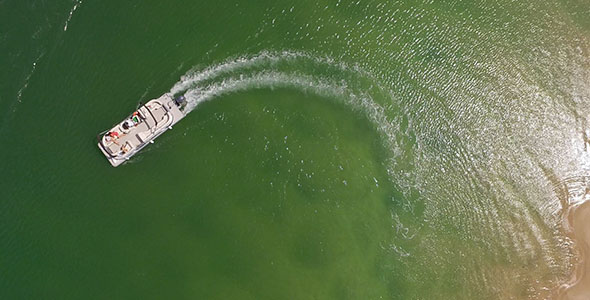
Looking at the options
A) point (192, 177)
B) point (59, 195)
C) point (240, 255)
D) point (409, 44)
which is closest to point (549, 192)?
point (409, 44)

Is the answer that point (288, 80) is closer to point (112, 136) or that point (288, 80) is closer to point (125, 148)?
point (125, 148)

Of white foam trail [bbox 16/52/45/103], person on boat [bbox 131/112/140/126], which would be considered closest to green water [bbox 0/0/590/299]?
white foam trail [bbox 16/52/45/103]

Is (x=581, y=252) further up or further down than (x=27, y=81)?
further down

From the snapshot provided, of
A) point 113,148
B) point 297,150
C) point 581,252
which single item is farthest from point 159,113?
point 581,252

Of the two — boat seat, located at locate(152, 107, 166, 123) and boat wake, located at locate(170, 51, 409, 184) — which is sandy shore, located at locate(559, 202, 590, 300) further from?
boat seat, located at locate(152, 107, 166, 123)

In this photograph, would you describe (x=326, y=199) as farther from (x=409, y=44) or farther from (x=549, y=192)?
(x=549, y=192)

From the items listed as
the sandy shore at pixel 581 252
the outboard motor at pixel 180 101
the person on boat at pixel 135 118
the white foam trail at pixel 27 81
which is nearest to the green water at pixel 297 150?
the white foam trail at pixel 27 81
